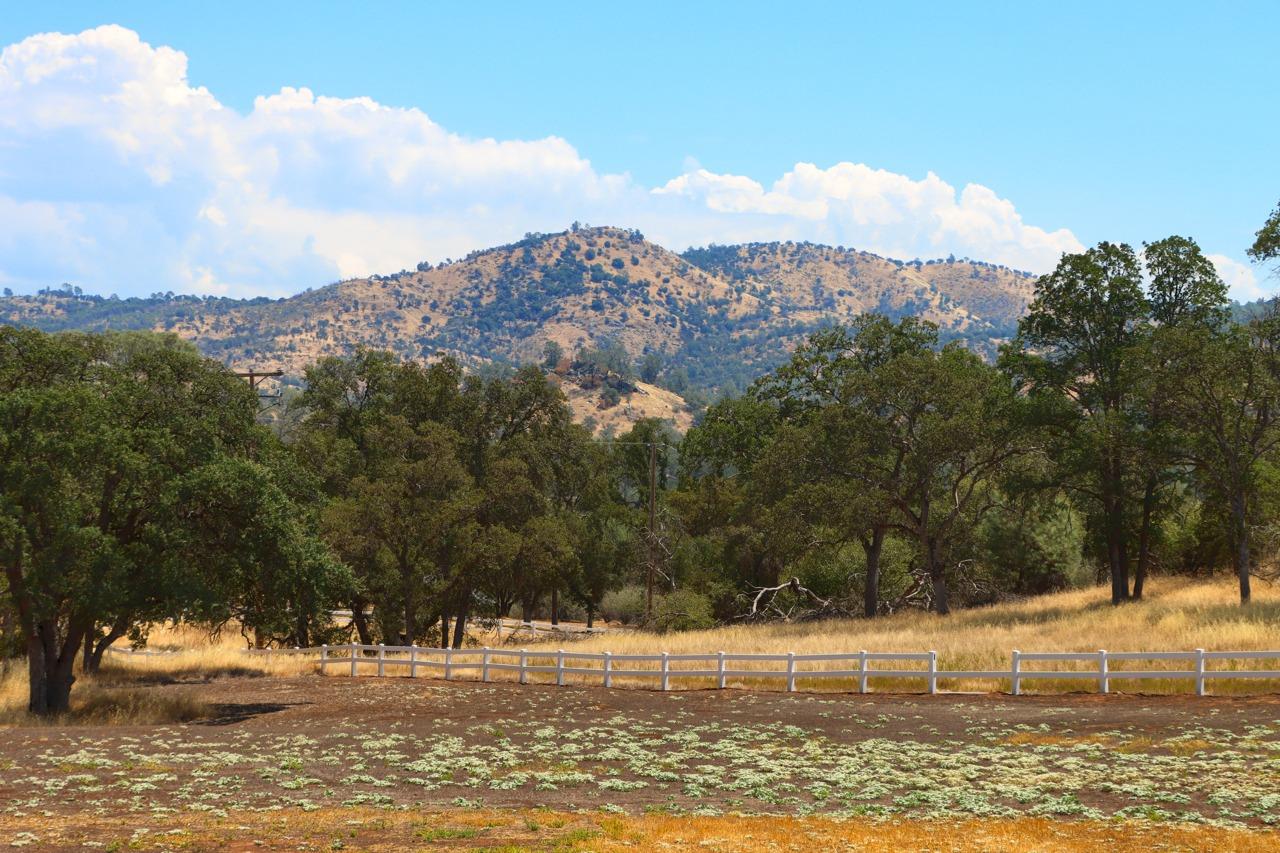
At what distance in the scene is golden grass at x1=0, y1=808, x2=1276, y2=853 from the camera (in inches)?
531

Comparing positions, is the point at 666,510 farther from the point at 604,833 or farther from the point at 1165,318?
the point at 604,833

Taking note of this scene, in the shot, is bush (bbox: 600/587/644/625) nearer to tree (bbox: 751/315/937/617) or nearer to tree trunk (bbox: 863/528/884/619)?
tree (bbox: 751/315/937/617)

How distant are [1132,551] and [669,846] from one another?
138ft

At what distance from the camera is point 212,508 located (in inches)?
1180

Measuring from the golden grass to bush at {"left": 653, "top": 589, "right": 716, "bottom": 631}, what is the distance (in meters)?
40.4

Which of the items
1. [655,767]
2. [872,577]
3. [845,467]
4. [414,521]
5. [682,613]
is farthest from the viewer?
[682,613]

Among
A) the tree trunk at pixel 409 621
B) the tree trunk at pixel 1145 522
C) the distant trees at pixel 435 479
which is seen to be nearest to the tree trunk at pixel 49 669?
the distant trees at pixel 435 479

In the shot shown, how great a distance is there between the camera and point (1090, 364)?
45.8 meters

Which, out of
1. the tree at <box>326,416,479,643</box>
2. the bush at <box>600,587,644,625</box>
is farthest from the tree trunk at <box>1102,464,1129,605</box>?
the bush at <box>600,587,644,625</box>

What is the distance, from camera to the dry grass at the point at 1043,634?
2961cm

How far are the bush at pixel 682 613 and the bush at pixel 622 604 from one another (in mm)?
18392

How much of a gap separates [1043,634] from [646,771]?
838 inches

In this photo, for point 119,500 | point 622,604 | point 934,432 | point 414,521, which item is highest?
point 934,432

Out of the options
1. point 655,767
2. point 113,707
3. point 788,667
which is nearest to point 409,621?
point 113,707
